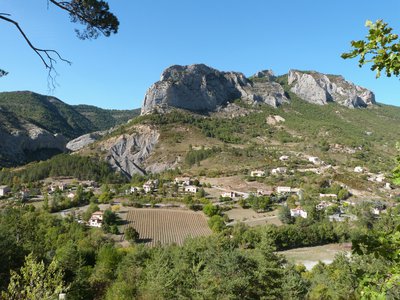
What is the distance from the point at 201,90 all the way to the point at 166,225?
4663 inches

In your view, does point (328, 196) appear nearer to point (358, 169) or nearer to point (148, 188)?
point (358, 169)

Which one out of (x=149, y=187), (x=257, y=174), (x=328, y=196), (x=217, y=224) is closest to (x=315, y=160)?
(x=257, y=174)

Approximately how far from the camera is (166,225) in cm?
5450

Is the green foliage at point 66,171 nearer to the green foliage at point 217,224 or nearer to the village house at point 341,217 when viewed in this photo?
the green foliage at point 217,224

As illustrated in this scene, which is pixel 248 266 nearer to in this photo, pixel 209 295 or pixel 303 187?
pixel 209 295

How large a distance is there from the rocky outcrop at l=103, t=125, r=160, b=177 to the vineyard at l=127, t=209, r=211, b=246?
53.7 m

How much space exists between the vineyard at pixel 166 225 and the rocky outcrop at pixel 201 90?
95932 mm

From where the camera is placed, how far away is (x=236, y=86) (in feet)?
597

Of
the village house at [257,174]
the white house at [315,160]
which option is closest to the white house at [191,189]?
the village house at [257,174]

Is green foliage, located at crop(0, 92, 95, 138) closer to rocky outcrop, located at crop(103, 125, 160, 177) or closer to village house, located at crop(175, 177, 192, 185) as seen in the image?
rocky outcrop, located at crop(103, 125, 160, 177)

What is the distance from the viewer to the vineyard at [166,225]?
48.0 m

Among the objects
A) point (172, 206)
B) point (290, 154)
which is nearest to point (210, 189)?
point (172, 206)

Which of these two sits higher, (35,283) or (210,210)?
(35,283)

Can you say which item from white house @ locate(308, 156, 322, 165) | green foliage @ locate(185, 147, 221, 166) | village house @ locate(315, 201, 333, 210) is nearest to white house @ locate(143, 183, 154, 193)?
green foliage @ locate(185, 147, 221, 166)
